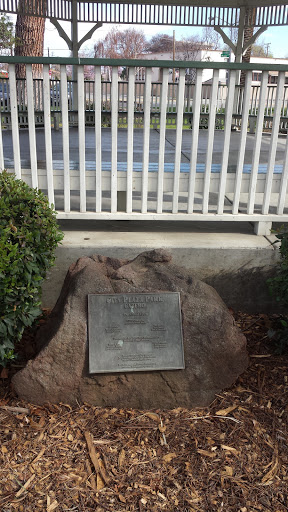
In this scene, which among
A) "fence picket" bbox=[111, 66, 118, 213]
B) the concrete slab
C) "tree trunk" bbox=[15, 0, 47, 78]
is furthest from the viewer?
"tree trunk" bbox=[15, 0, 47, 78]

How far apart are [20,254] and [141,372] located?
1.17 meters

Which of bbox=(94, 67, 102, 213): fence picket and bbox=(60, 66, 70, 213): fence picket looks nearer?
bbox=(60, 66, 70, 213): fence picket

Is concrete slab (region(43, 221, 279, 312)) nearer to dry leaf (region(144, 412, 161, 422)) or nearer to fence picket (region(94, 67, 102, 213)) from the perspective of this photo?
fence picket (region(94, 67, 102, 213))

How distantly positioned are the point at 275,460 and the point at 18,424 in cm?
165

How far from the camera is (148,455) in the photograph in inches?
114

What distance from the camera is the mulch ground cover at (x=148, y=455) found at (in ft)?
8.61

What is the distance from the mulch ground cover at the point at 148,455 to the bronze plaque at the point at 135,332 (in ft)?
1.10

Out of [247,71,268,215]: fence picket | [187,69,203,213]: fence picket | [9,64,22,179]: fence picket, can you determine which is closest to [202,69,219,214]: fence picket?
[187,69,203,213]: fence picket

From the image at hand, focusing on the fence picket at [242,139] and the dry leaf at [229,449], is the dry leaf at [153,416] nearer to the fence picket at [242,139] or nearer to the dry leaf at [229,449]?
the dry leaf at [229,449]

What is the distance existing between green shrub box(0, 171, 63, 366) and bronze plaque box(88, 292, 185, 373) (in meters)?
0.45

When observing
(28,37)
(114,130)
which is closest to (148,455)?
(114,130)

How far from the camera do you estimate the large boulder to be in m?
3.23

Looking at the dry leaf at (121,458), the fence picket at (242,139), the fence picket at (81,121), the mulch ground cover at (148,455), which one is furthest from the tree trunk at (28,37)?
the dry leaf at (121,458)

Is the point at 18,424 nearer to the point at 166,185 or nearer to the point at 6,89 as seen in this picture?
the point at 166,185
